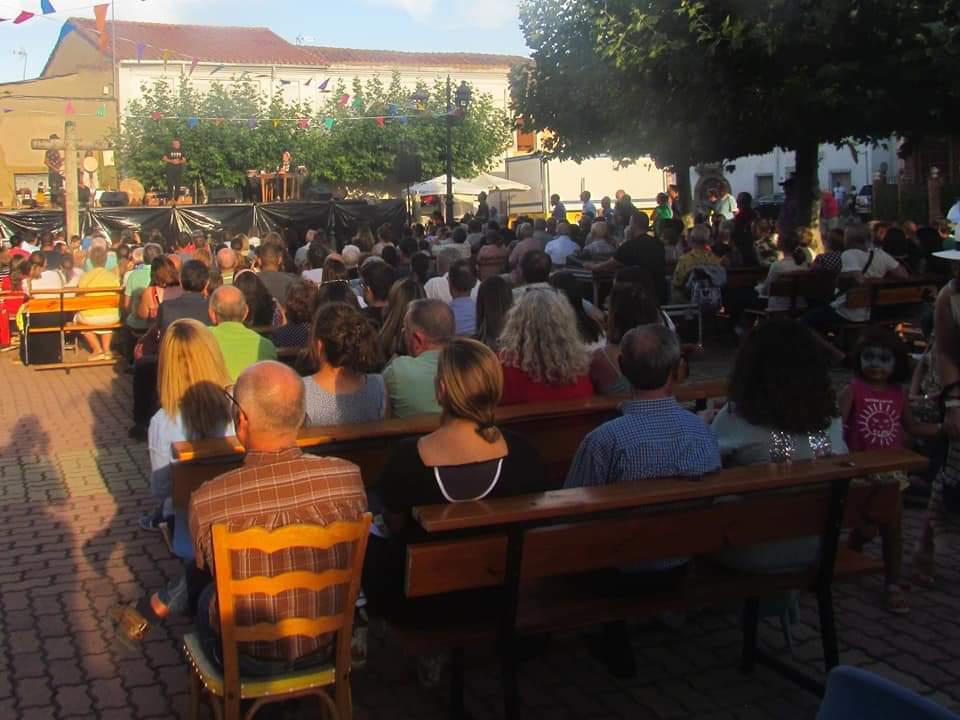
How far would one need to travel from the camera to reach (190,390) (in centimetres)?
502

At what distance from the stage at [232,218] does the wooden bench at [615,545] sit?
17.3 m

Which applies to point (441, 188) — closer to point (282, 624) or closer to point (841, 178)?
point (841, 178)

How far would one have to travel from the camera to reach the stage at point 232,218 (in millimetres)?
20375

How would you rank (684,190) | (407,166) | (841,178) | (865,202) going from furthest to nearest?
(841,178)
(865,202)
(407,166)
(684,190)

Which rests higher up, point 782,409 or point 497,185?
point 497,185

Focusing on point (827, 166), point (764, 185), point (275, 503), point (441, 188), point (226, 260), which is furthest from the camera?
point (764, 185)

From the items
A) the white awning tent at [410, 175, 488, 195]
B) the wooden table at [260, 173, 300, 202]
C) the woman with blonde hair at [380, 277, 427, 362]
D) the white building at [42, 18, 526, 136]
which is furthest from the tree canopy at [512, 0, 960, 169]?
the white building at [42, 18, 526, 136]

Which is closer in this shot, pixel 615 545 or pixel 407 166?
pixel 615 545

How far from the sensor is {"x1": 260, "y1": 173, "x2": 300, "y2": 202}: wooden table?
105ft

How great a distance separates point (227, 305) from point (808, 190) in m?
10.5

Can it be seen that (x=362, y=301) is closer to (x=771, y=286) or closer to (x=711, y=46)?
(x=771, y=286)

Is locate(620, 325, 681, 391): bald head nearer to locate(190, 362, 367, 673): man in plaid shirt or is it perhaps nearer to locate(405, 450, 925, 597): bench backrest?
locate(405, 450, 925, 597): bench backrest

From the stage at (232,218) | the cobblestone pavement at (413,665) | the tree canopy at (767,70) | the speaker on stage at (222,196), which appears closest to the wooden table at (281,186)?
the speaker on stage at (222,196)

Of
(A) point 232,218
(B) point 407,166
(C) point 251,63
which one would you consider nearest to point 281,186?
(B) point 407,166
